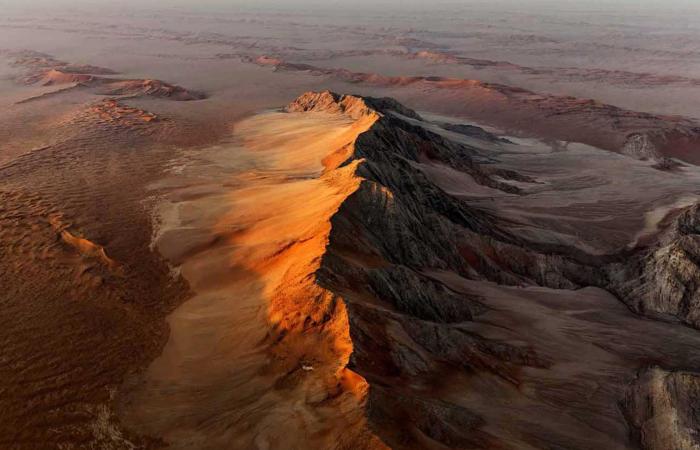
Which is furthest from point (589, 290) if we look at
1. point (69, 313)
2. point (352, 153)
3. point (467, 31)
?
point (467, 31)

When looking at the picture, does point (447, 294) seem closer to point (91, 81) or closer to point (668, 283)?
point (668, 283)

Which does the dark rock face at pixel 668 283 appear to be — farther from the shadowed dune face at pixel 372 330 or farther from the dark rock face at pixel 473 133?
the dark rock face at pixel 473 133

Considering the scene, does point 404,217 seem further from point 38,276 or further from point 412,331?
point 38,276

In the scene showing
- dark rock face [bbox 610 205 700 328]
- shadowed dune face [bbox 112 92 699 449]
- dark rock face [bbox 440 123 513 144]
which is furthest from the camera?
dark rock face [bbox 440 123 513 144]

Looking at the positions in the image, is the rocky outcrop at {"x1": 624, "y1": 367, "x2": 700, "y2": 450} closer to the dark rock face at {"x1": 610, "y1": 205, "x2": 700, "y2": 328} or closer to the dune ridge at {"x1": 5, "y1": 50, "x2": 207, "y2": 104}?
the dark rock face at {"x1": 610, "y1": 205, "x2": 700, "y2": 328}

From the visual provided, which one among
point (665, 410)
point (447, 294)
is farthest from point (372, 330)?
point (665, 410)

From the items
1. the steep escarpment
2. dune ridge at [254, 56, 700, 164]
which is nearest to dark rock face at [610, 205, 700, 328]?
the steep escarpment
